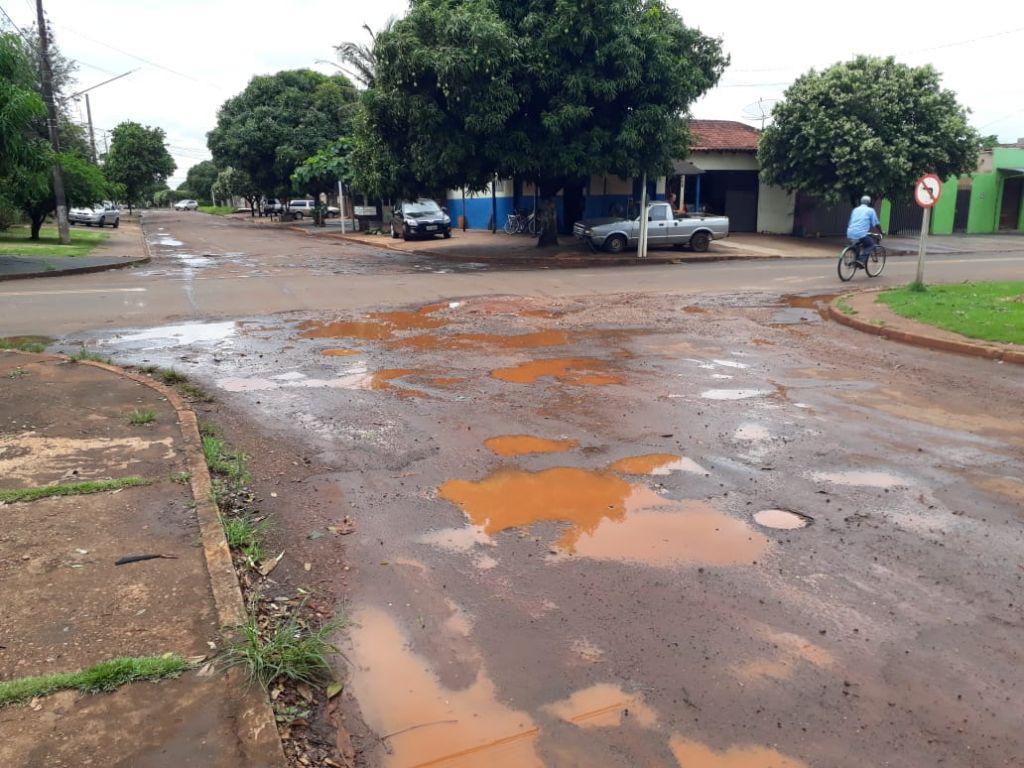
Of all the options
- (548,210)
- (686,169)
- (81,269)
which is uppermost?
(686,169)

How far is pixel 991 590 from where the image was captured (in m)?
3.83

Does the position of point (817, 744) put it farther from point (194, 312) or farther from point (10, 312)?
point (10, 312)

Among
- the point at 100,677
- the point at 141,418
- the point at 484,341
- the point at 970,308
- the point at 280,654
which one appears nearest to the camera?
the point at 100,677

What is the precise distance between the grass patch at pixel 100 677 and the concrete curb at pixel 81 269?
17493 millimetres

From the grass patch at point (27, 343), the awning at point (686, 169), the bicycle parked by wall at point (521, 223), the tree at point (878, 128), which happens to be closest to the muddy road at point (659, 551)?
the grass patch at point (27, 343)

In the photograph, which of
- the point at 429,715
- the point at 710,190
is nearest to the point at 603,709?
the point at 429,715

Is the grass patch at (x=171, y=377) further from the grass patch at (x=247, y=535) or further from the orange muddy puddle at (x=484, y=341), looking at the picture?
the grass patch at (x=247, y=535)

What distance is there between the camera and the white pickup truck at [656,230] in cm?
2372

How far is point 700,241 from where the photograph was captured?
24688mm

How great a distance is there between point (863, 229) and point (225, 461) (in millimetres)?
14897

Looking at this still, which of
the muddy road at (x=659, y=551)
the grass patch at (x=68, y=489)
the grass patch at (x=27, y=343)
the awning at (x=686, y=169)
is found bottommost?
the muddy road at (x=659, y=551)

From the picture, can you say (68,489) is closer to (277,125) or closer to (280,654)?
(280,654)

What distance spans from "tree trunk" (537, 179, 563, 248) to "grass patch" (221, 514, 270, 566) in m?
19.8

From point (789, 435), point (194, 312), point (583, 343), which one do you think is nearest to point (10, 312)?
point (194, 312)
